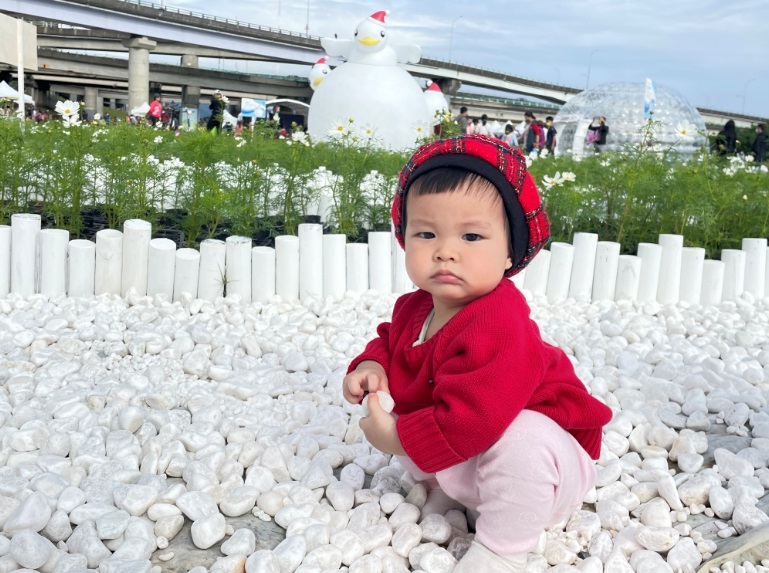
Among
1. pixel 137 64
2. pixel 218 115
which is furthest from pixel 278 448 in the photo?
pixel 137 64

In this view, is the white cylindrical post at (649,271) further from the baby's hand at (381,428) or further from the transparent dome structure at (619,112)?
the transparent dome structure at (619,112)

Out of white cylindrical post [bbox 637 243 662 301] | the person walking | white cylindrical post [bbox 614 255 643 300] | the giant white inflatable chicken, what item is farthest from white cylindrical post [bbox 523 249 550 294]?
the giant white inflatable chicken

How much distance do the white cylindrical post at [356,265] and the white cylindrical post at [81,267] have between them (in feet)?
3.98

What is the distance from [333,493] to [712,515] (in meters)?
0.96

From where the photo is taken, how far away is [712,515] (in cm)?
186

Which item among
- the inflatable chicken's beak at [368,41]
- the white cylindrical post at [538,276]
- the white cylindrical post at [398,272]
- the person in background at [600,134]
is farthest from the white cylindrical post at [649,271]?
the person in background at [600,134]

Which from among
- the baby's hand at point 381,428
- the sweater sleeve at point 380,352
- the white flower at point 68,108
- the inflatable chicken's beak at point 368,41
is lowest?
the baby's hand at point 381,428

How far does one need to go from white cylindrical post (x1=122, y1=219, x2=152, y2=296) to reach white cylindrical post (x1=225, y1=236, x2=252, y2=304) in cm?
37

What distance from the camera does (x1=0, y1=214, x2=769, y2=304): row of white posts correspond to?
3395mm

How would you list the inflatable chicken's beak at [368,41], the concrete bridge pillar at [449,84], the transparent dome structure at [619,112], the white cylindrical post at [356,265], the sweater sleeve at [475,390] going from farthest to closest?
the concrete bridge pillar at [449,84]
the transparent dome structure at [619,112]
the inflatable chicken's beak at [368,41]
the white cylindrical post at [356,265]
the sweater sleeve at [475,390]

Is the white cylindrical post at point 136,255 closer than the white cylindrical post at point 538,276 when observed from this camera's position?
Yes

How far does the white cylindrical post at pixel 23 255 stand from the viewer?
3.37 metres

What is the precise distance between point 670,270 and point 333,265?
1.81m

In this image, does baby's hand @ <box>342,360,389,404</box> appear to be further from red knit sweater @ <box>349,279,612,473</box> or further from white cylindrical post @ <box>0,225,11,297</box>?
white cylindrical post @ <box>0,225,11,297</box>
